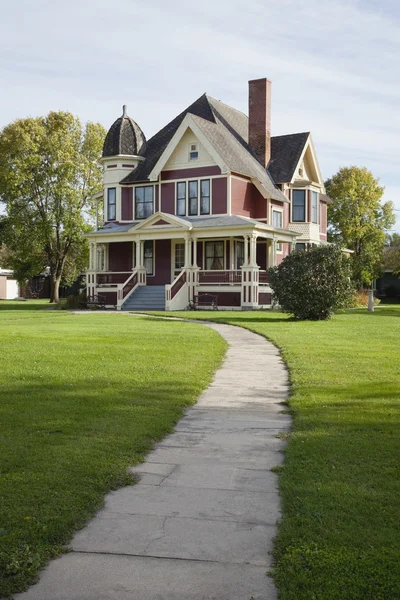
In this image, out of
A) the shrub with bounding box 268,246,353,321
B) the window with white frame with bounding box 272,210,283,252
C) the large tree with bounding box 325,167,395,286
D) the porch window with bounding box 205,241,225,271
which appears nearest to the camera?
the shrub with bounding box 268,246,353,321

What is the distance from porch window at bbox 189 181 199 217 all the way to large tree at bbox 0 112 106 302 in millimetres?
11191

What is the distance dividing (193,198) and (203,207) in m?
0.81

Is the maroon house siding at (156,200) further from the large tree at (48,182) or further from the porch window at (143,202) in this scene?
the large tree at (48,182)

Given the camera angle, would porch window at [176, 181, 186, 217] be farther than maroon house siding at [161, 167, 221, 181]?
Yes

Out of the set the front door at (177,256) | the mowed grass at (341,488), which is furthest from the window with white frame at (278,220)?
the mowed grass at (341,488)

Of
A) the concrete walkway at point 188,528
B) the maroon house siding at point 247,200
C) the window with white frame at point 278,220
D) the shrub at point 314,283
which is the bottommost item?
the concrete walkway at point 188,528

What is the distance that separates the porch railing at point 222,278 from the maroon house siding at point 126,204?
6.99 meters

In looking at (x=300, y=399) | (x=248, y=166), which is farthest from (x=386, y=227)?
(x=300, y=399)

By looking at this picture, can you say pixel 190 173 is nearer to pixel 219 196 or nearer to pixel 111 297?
pixel 219 196

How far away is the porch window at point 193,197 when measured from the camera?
36312mm

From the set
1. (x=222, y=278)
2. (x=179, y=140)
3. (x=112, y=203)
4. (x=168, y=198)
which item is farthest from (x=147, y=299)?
(x=179, y=140)

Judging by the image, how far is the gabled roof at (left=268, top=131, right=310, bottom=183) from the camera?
39.6m

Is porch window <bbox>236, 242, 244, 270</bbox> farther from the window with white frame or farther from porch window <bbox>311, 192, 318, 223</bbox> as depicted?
porch window <bbox>311, 192, 318, 223</bbox>

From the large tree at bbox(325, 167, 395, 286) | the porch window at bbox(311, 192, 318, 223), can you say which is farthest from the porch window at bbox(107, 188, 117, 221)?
the large tree at bbox(325, 167, 395, 286)
